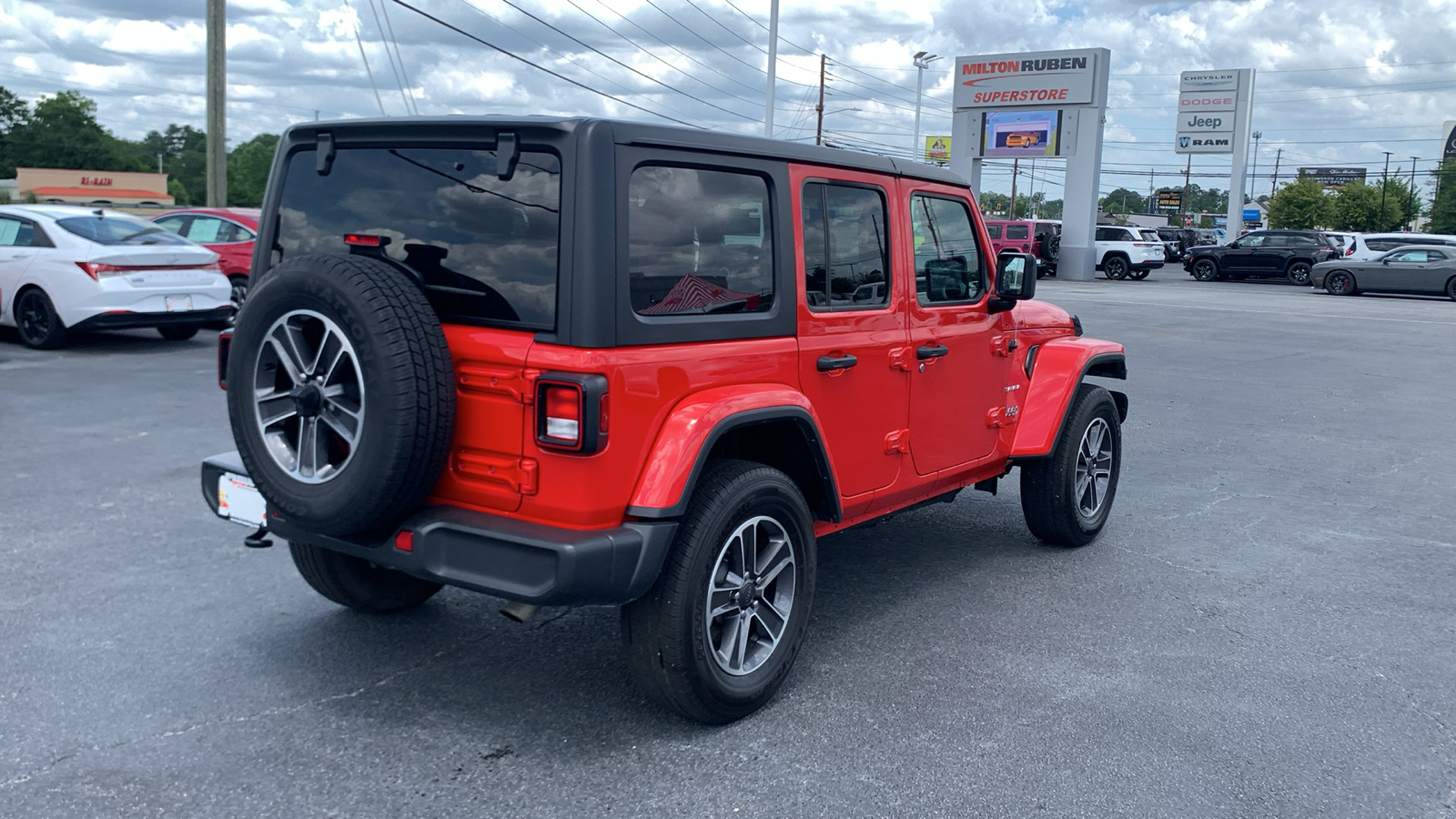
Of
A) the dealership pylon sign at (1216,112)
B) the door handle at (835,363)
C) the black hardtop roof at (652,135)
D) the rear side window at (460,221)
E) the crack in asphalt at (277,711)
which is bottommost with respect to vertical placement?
the crack in asphalt at (277,711)

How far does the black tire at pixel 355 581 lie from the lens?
14.7 feet

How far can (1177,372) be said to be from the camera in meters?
13.5

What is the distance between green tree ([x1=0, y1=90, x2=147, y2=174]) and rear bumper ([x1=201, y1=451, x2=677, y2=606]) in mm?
138965

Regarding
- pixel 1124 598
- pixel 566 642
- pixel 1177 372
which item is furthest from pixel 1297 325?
pixel 566 642

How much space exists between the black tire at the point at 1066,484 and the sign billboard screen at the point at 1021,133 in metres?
37.1

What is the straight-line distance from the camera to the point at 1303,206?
90.0 meters

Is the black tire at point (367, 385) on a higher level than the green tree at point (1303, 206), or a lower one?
lower

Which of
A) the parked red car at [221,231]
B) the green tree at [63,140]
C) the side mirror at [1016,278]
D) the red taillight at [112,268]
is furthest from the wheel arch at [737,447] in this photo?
the green tree at [63,140]

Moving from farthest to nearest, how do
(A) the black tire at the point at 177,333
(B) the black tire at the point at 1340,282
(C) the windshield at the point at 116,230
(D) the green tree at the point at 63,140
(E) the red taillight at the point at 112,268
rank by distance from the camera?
(D) the green tree at the point at 63,140 < (B) the black tire at the point at 1340,282 < (A) the black tire at the point at 177,333 < (C) the windshield at the point at 116,230 < (E) the red taillight at the point at 112,268

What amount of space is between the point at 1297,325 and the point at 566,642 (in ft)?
64.7

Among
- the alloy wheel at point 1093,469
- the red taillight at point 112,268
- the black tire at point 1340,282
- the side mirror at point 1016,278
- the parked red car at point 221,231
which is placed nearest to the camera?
the side mirror at point 1016,278

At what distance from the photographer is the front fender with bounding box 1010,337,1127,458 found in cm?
560

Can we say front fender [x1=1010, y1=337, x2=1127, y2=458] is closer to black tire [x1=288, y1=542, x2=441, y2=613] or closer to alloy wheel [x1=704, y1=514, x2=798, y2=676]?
alloy wheel [x1=704, y1=514, x2=798, y2=676]

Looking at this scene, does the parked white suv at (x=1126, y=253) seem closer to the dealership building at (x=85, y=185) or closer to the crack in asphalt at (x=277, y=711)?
the crack in asphalt at (x=277, y=711)
